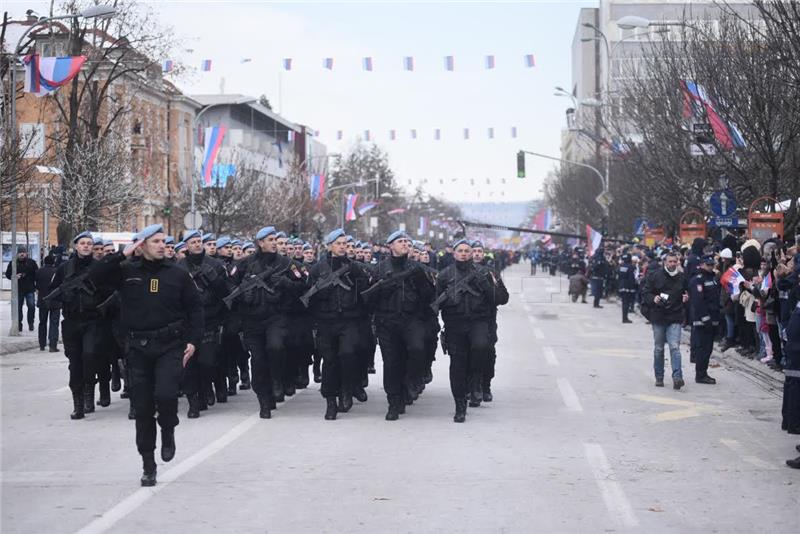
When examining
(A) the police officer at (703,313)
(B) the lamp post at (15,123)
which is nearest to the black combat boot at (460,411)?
(A) the police officer at (703,313)

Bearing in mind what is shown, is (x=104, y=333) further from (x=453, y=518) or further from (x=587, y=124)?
(x=587, y=124)

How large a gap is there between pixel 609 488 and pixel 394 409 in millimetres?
4322

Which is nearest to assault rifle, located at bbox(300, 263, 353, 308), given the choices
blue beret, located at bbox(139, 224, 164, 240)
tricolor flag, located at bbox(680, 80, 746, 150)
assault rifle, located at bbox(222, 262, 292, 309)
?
assault rifle, located at bbox(222, 262, 292, 309)

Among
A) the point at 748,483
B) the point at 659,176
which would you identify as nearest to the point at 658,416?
the point at 748,483

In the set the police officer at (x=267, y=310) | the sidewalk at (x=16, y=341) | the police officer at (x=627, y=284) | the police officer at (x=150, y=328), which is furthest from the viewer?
the police officer at (x=627, y=284)

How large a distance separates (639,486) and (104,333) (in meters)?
6.53

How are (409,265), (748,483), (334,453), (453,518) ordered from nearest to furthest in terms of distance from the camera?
(453,518) < (748,483) < (334,453) < (409,265)

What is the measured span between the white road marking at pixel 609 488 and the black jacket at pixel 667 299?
5256mm

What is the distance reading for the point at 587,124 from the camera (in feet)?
208

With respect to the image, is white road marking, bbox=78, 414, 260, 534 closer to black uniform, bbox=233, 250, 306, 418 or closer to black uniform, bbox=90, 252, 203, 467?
black uniform, bbox=90, 252, 203, 467

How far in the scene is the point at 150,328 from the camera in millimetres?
9555

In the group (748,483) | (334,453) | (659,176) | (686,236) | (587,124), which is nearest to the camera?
(748,483)

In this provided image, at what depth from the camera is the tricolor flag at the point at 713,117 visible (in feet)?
90.8

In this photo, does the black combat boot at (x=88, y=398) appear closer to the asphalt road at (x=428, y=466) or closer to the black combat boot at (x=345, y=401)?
the asphalt road at (x=428, y=466)
